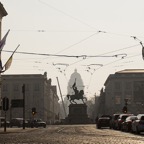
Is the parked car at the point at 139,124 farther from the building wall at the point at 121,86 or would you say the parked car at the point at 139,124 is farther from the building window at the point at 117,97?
the building window at the point at 117,97

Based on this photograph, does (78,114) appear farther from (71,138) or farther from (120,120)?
(71,138)

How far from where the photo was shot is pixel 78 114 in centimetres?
11081

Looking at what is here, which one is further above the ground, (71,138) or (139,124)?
(139,124)

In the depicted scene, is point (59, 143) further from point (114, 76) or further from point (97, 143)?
point (114, 76)

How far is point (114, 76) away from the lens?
190375 mm

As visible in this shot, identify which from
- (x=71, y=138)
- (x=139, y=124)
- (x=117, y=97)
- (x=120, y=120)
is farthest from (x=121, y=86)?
(x=71, y=138)

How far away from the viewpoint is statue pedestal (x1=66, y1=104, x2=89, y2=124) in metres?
109

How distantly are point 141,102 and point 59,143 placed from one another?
121359mm

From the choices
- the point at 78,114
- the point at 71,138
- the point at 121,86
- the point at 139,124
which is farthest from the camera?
the point at 121,86

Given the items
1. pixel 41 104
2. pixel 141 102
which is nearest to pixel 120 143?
pixel 141 102

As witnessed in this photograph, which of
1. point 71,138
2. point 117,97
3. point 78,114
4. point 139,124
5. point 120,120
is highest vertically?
point 117,97

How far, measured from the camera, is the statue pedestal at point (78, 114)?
10900 cm

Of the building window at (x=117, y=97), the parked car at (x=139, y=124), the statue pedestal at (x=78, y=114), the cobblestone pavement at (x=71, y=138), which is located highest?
the building window at (x=117, y=97)

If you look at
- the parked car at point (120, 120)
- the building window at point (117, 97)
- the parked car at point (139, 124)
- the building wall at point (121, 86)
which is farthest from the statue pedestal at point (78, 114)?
the building window at point (117, 97)
